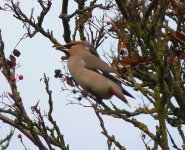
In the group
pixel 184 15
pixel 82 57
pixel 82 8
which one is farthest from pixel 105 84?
pixel 184 15

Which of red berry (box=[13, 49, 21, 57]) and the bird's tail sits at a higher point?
the bird's tail

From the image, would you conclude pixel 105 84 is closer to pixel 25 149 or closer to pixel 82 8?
pixel 82 8

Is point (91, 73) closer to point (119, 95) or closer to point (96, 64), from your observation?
point (96, 64)

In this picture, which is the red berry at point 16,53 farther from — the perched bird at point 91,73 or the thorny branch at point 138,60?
the perched bird at point 91,73

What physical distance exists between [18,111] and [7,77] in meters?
0.18

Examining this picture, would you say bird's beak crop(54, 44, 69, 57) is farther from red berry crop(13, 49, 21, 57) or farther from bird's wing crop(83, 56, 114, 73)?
red berry crop(13, 49, 21, 57)

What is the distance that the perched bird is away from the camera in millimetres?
4586

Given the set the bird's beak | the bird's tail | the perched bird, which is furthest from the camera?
the perched bird

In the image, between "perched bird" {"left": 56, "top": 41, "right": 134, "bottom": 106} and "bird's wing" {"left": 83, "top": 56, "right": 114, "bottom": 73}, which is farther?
"bird's wing" {"left": 83, "top": 56, "right": 114, "bottom": 73}

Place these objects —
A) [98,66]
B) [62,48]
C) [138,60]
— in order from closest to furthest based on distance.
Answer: [138,60] < [62,48] < [98,66]

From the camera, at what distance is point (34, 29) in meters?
3.87

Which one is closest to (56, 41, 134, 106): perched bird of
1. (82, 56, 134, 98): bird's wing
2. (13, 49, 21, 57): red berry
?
(82, 56, 134, 98): bird's wing

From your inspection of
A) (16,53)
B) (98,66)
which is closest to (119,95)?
(98,66)

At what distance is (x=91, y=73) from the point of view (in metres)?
4.84
